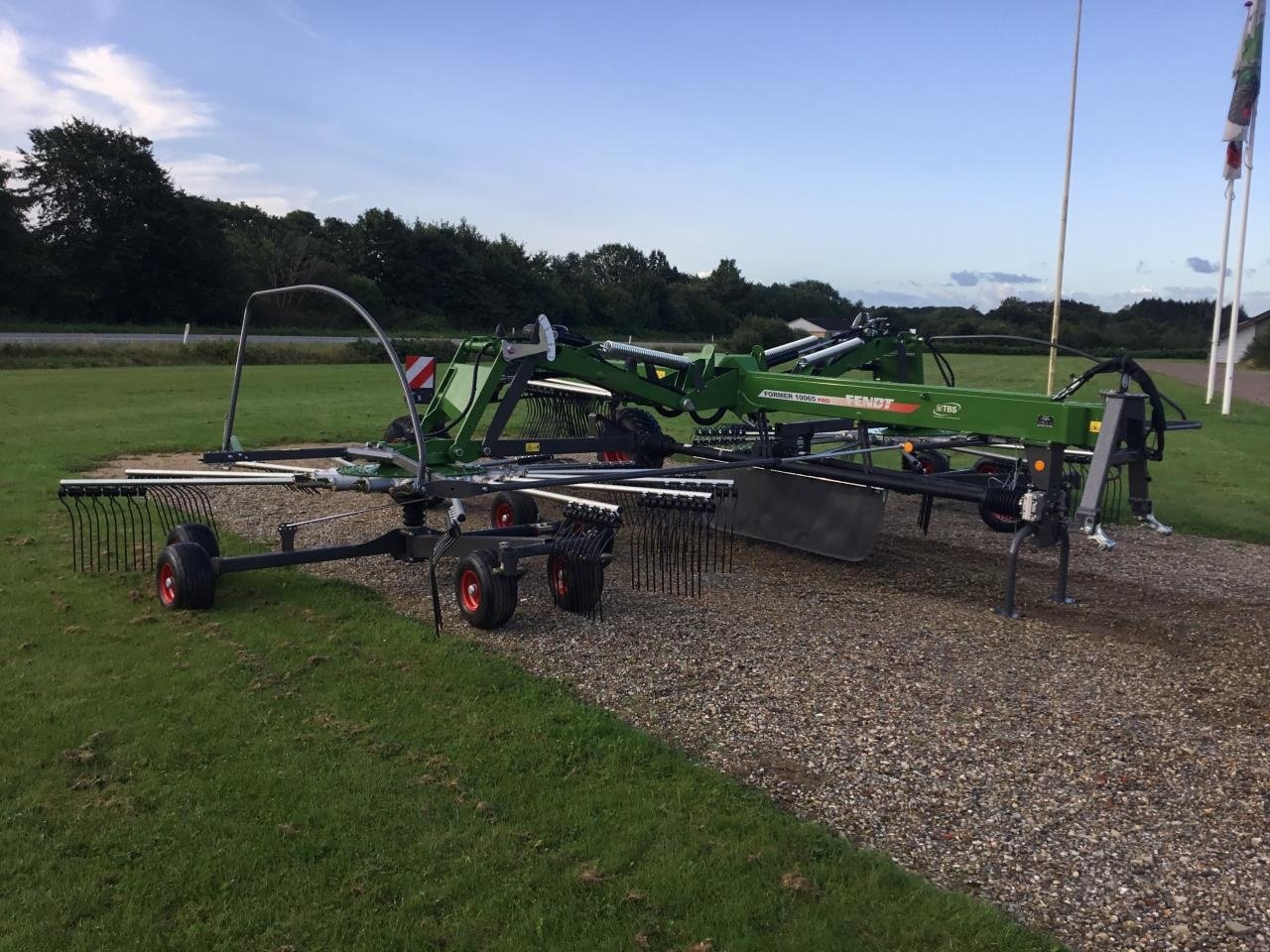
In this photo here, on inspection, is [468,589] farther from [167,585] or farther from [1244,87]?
[1244,87]

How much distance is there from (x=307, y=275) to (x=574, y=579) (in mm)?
51053

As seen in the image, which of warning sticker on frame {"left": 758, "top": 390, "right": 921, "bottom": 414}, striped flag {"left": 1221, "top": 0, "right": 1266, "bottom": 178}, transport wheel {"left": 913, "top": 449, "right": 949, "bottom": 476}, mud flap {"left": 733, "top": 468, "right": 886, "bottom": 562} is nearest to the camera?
warning sticker on frame {"left": 758, "top": 390, "right": 921, "bottom": 414}

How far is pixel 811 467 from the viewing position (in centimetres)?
841

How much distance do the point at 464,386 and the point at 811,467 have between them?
3195 mm

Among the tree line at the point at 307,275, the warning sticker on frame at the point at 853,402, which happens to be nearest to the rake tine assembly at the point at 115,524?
the warning sticker on frame at the point at 853,402

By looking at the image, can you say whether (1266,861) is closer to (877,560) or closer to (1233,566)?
(877,560)

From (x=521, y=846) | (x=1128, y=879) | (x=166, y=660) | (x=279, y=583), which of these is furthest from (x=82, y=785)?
(x=1128, y=879)

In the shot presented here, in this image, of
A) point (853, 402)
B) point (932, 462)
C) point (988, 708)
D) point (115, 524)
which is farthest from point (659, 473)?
point (932, 462)

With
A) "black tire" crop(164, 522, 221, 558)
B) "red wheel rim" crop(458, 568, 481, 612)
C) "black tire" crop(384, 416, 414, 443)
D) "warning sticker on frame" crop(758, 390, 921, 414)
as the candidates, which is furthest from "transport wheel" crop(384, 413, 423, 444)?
"warning sticker on frame" crop(758, 390, 921, 414)

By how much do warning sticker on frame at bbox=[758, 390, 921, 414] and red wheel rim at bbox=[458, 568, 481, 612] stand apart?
10.2ft

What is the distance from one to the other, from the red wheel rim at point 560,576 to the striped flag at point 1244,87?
20.4m

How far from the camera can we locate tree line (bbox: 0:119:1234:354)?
47.9m

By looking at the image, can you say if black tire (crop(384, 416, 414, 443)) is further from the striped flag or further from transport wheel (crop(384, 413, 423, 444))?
the striped flag

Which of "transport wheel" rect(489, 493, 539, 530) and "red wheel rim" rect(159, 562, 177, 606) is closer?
"red wheel rim" rect(159, 562, 177, 606)
